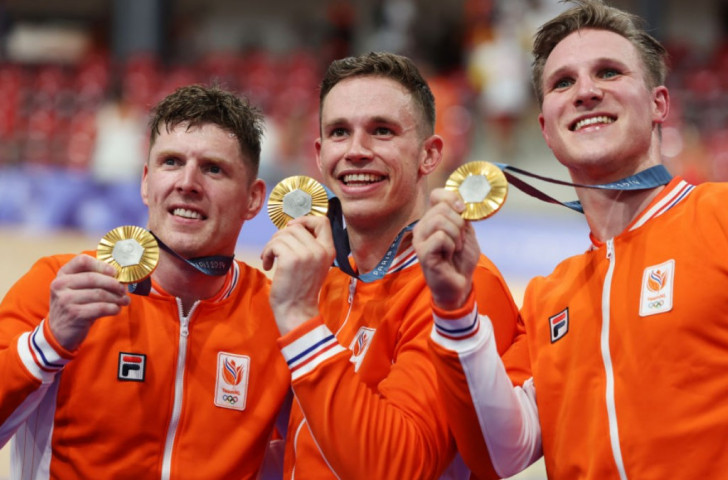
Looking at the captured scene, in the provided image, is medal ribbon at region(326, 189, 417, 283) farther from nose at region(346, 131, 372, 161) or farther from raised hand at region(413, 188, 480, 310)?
raised hand at region(413, 188, 480, 310)

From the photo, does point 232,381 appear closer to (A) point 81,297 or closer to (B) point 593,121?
(A) point 81,297

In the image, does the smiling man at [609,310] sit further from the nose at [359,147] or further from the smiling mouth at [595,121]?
the nose at [359,147]

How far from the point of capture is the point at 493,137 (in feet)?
38.9

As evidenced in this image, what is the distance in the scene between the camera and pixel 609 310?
2598 millimetres

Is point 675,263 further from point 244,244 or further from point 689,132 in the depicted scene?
point 689,132

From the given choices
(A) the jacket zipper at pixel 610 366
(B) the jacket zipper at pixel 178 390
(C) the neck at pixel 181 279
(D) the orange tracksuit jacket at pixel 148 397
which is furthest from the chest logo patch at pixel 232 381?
(A) the jacket zipper at pixel 610 366

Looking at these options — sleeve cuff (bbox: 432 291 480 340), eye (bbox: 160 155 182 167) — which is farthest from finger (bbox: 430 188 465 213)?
eye (bbox: 160 155 182 167)

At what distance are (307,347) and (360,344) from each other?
42 cm

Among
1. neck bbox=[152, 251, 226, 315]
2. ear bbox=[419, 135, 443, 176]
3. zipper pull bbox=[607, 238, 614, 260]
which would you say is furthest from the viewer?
ear bbox=[419, 135, 443, 176]

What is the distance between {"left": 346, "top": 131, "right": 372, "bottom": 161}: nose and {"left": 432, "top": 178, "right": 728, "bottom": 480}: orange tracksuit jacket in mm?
718

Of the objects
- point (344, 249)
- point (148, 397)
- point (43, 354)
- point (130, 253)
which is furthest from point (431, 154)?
point (43, 354)

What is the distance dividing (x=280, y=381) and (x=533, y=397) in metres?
0.78

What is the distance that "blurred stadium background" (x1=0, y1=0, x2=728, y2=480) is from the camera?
31.4 feet

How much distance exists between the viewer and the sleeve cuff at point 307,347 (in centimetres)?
246
